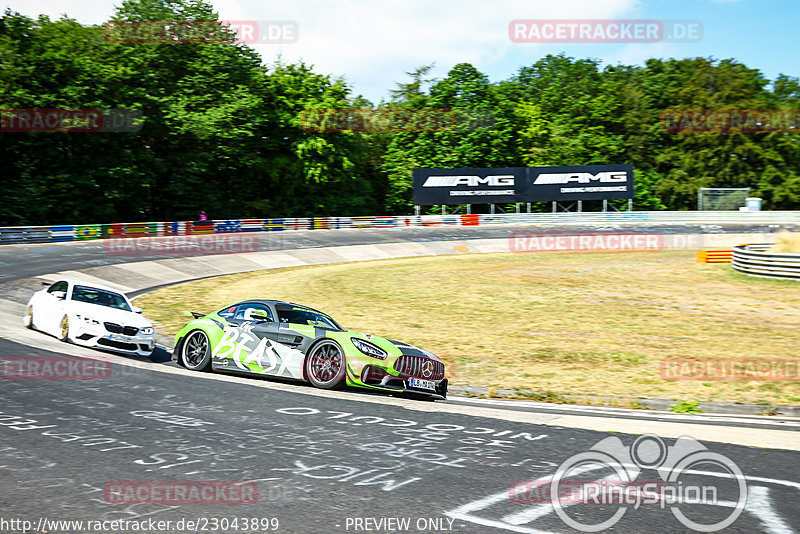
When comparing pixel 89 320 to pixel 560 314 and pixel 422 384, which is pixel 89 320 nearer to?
pixel 422 384

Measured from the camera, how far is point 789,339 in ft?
55.1

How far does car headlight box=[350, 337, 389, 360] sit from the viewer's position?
1134 cm

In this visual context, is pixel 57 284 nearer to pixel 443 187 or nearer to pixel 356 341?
pixel 356 341

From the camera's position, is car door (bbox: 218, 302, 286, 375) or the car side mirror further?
the car side mirror

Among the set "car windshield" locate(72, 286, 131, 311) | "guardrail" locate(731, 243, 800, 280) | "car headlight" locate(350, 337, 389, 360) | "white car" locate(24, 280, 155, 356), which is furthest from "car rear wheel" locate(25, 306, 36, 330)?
"guardrail" locate(731, 243, 800, 280)

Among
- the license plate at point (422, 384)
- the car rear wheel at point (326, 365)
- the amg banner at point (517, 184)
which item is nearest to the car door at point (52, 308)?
the car rear wheel at point (326, 365)

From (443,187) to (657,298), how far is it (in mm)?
39695

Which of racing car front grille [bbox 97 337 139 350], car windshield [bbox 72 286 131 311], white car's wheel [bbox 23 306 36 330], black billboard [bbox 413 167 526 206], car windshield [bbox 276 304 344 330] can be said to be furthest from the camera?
black billboard [bbox 413 167 526 206]

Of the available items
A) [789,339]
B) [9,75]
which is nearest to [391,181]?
[9,75]

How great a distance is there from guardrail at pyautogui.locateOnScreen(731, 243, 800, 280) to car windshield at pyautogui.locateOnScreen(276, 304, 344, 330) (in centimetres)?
2029

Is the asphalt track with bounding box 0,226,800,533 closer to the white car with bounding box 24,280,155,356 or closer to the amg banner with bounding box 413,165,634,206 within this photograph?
the white car with bounding box 24,280,155,356

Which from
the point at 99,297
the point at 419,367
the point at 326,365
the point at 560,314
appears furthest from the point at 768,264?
the point at 99,297

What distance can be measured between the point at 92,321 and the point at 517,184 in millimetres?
51467

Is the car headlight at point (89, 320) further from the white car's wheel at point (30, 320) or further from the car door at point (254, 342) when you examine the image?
the car door at point (254, 342)
